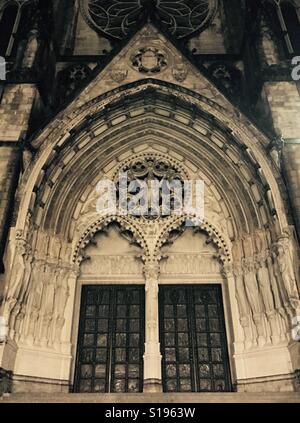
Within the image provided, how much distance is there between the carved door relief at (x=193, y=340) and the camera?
8.52 m

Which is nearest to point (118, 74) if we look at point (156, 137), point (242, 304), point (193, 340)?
point (156, 137)

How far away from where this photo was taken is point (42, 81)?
35.1 ft

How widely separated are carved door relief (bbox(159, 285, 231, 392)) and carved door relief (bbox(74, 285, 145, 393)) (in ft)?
1.90

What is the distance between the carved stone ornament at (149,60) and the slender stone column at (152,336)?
5277 millimetres

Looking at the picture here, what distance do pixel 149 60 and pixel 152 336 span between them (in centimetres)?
732

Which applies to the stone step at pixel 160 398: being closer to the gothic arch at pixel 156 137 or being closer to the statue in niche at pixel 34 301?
the statue in niche at pixel 34 301

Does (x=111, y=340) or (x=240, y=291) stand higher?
(x=240, y=291)

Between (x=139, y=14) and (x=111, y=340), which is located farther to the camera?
(x=139, y=14)

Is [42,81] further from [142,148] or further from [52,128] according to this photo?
[142,148]

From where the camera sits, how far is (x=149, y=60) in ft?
36.8

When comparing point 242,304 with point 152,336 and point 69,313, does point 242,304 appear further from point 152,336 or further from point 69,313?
point 69,313

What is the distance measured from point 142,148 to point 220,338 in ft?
17.8

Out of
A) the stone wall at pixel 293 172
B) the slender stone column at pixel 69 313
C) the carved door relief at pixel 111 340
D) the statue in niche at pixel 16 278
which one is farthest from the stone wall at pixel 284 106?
the statue in niche at pixel 16 278
